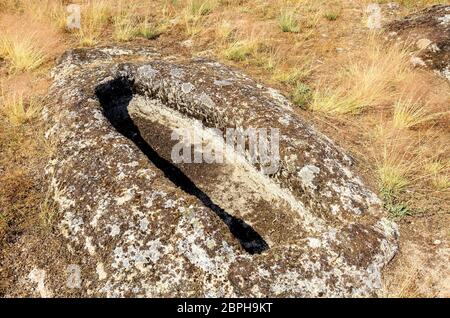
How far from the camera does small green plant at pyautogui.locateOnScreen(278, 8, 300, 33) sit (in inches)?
388

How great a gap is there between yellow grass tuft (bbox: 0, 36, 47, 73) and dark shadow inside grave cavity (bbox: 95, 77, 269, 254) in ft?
7.45

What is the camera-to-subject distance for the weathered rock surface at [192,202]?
160 inches

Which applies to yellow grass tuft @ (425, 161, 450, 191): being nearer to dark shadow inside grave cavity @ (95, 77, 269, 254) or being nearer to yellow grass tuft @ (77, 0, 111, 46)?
dark shadow inside grave cavity @ (95, 77, 269, 254)

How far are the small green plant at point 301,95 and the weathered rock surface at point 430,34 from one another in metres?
2.88

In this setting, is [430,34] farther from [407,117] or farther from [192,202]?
[192,202]

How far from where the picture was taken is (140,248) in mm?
4234

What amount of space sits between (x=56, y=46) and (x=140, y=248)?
677 centimetres

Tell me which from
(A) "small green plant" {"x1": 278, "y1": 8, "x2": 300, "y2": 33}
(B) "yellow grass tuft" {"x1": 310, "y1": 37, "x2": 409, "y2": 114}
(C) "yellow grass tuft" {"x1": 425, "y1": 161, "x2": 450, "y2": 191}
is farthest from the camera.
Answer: (A) "small green plant" {"x1": 278, "y1": 8, "x2": 300, "y2": 33}

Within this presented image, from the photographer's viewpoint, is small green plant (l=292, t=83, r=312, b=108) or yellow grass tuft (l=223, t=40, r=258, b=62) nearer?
small green plant (l=292, t=83, r=312, b=108)

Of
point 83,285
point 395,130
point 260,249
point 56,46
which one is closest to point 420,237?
point 260,249

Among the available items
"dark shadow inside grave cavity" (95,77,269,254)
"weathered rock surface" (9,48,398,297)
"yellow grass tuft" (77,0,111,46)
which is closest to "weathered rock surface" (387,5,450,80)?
"weathered rock surface" (9,48,398,297)

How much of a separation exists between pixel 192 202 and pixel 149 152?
7.40 feet

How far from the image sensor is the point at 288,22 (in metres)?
9.87

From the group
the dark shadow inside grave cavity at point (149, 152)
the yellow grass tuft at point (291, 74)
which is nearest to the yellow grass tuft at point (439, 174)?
the dark shadow inside grave cavity at point (149, 152)
